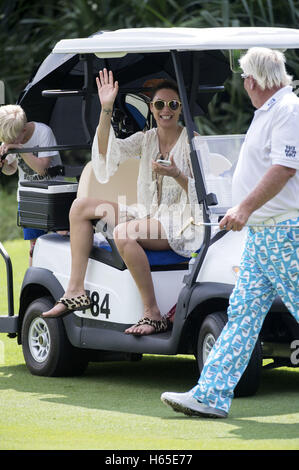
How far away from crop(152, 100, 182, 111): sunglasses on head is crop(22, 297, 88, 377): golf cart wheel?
4.17 ft

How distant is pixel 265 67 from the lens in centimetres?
529

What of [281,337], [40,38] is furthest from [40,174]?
A: [40,38]

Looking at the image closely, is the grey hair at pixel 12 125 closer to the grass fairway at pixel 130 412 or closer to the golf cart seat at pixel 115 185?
the golf cart seat at pixel 115 185

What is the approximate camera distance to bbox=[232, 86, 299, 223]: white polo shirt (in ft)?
17.1

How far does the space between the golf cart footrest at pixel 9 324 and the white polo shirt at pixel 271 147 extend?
93.0 inches

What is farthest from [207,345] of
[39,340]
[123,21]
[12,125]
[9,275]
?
[123,21]

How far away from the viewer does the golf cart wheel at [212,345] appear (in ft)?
19.5

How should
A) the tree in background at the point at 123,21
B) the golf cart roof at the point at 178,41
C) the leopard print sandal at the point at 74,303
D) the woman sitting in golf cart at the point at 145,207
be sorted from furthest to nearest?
the tree in background at the point at 123,21, the leopard print sandal at the point at 74,303, the woman sitting in golf cart at the point at 145,207, the golf cart roof at the point at 178,41

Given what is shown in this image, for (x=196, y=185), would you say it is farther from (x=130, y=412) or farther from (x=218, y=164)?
(x=130, y=412)

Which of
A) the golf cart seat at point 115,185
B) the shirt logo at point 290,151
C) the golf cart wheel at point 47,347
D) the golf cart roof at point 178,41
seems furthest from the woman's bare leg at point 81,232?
the shirt logo at point 290,151

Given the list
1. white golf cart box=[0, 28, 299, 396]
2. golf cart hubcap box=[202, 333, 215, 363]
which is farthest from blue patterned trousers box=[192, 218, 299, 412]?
golf cart hubcap box=[202, 333, 215, 363]

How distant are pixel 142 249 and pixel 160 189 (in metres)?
0.36
